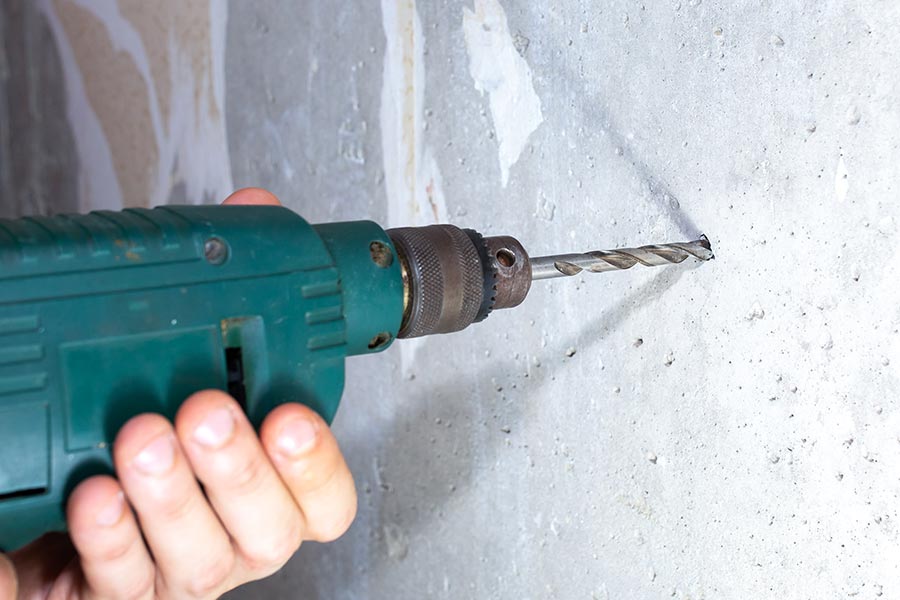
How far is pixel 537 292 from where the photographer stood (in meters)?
0.84

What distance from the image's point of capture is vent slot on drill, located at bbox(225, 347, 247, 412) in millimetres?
524

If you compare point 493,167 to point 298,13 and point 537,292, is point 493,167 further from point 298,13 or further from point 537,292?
point 298,13

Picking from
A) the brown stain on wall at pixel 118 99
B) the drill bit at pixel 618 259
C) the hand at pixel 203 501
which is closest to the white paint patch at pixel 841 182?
the drill bit at pixel 618 259

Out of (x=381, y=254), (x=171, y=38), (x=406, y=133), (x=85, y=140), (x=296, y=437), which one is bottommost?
(x=296, y=437)

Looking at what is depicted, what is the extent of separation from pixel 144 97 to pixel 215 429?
140cm

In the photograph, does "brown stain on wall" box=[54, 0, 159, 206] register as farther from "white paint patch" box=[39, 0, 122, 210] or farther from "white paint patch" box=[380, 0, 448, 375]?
"white paint patch" box=[380, 0, 448, 375]

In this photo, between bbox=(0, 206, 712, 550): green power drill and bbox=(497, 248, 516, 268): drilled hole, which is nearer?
bbox=(0, 206, 712, 550): green power drill

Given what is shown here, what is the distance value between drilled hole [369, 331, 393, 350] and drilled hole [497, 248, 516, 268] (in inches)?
3.8

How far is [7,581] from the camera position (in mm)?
512

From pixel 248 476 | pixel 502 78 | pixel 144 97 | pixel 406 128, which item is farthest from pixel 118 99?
pixel 248 476

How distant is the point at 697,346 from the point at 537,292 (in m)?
0.21

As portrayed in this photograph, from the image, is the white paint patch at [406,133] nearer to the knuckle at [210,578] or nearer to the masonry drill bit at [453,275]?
the masonry drill bit at [453,275]

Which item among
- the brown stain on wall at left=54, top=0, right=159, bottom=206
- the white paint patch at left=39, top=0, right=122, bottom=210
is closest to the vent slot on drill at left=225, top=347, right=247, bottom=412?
the brown stain on wall at left=54, top=0, right=159, bottom=206

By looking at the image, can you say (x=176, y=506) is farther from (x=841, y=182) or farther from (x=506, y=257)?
(x=841, y=182)
